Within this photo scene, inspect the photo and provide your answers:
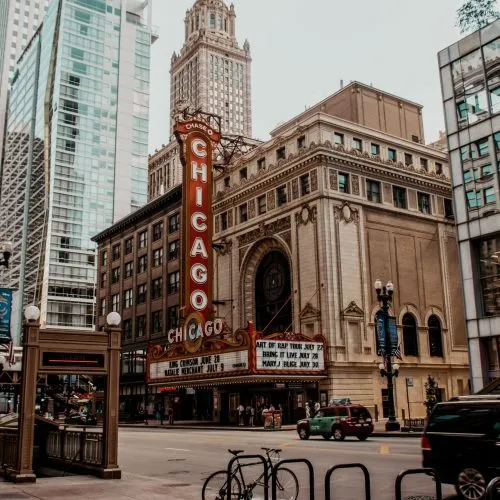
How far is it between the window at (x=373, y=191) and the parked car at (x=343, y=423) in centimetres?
2635

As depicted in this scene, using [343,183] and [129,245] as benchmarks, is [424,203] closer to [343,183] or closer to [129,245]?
[343,183]

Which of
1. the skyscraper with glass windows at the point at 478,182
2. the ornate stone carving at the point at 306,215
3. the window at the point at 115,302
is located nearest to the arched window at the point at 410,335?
the ornate stone carving at the point at 306,215

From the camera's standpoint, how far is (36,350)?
14.8 metres

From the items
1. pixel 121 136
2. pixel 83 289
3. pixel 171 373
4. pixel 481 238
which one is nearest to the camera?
pixel 481 238

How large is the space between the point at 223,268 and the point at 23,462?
46.4 meters

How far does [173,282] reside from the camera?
68.0 meters

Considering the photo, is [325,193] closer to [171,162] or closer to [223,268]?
[223,268]

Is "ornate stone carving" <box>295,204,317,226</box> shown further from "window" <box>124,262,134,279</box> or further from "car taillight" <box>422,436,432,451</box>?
"car taillight" <box>422,436,432,451</box>

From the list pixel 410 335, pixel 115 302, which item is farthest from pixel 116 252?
pixel 410 335

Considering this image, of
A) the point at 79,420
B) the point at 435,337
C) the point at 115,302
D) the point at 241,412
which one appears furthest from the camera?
the point at 115,302

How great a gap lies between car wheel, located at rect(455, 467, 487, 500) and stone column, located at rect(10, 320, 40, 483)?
927 centimetres

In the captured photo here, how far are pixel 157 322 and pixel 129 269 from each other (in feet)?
35.2

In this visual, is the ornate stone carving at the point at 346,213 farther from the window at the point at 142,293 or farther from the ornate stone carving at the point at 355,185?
the window at the point at 142,293

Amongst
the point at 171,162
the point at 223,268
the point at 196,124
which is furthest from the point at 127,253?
the point at 171,162
